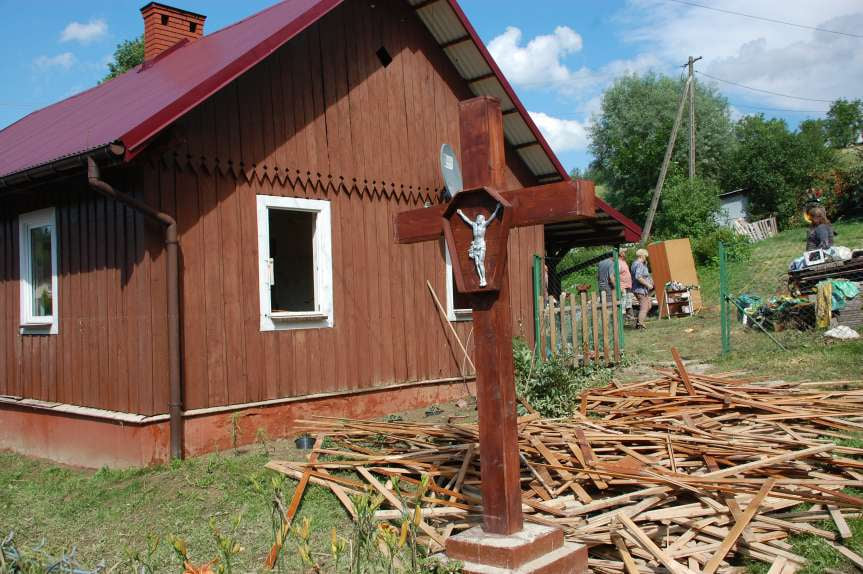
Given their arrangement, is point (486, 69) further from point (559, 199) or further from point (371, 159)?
point (559, 199)

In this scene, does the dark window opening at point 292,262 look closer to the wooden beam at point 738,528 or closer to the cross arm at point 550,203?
the cross arm at point 550,203

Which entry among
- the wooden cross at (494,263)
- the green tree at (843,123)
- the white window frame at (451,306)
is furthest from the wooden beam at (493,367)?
the green tree at (843,123)

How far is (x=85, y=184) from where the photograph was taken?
884 cm

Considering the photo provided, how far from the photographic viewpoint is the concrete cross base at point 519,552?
412cm

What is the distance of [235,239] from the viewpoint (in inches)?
339

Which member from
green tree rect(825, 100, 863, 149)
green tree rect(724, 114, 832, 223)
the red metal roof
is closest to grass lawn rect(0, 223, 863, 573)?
the red metal roof

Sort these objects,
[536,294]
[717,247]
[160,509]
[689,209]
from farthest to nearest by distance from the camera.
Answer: [689,209]
[717,247]
[536,294]
[160,509]

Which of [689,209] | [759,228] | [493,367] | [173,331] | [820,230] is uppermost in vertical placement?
[689,209]

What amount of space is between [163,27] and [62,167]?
20.3 feet

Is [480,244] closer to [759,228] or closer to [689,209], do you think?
[689,209]

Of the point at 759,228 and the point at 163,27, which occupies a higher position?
the point at 163,27

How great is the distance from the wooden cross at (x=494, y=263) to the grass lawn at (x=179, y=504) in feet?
4.47

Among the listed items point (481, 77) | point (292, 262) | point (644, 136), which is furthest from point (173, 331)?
point (644, 136)

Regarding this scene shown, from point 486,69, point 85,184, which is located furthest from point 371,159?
point 85,184
